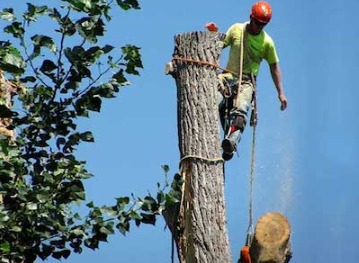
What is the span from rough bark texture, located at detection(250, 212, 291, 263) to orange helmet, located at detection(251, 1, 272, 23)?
245 centimetres

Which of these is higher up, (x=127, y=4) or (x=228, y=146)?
(x=228, y=146)

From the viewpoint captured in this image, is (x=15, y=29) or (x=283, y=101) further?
(x=283, y=101)

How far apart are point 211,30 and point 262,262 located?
7.00 ft

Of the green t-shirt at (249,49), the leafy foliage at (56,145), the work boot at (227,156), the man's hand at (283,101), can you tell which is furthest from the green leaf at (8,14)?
the man's hand at (283,101)

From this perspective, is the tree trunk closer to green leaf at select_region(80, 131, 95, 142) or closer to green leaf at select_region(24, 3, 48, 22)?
green leaf at select_region(80, 131, 95, 142)

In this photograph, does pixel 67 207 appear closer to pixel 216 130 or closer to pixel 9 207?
pixel 9 207

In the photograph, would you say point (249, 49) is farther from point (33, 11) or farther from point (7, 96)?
point (33, 11)

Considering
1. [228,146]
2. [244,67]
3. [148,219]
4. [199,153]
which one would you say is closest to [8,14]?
[148,219]

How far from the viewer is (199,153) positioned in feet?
30.0

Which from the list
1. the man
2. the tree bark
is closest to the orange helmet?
the man

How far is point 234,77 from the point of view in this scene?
1080cm

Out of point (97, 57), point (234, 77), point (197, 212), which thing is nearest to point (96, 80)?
point (97, 57)

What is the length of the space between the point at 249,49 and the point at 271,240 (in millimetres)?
2560

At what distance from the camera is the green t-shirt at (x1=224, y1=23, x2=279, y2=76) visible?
11000mm
